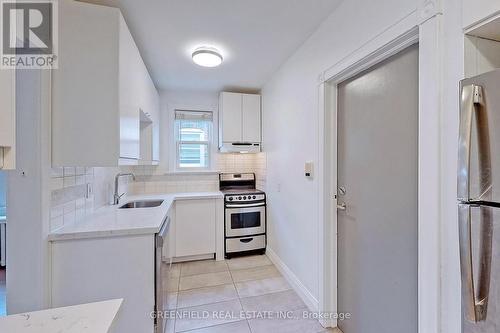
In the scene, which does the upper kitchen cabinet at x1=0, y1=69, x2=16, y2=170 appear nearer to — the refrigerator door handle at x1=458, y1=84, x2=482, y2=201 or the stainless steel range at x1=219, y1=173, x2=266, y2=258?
the refrigerator door handle at x1=458, y1=84, x2=482, y2=201

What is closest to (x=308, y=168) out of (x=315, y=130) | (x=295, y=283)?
(x=315, y=130)

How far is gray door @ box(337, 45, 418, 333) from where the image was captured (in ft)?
4.19

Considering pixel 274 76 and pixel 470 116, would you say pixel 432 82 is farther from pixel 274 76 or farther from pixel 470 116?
pixel 274 76

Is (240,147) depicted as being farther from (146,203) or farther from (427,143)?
(427,143)

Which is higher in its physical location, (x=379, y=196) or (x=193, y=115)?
(x=193, y=115)

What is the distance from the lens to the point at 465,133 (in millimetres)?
868

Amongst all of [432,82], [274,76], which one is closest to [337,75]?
[432,82]

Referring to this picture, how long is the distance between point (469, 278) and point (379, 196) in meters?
0.67

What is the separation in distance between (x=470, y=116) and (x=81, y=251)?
207 centimetres

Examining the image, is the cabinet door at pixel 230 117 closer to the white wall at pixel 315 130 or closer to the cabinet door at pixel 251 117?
the cabinet door at pixel 251 117

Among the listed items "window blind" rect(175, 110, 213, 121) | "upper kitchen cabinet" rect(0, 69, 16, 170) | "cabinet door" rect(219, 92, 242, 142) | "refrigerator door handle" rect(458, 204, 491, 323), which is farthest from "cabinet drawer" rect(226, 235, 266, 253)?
"upper kitchen cabinet" rect(0, 69, 16, 170)

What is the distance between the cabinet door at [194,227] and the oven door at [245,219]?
24cm

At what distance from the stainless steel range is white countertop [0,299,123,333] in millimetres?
2494

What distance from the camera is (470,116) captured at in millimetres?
843
